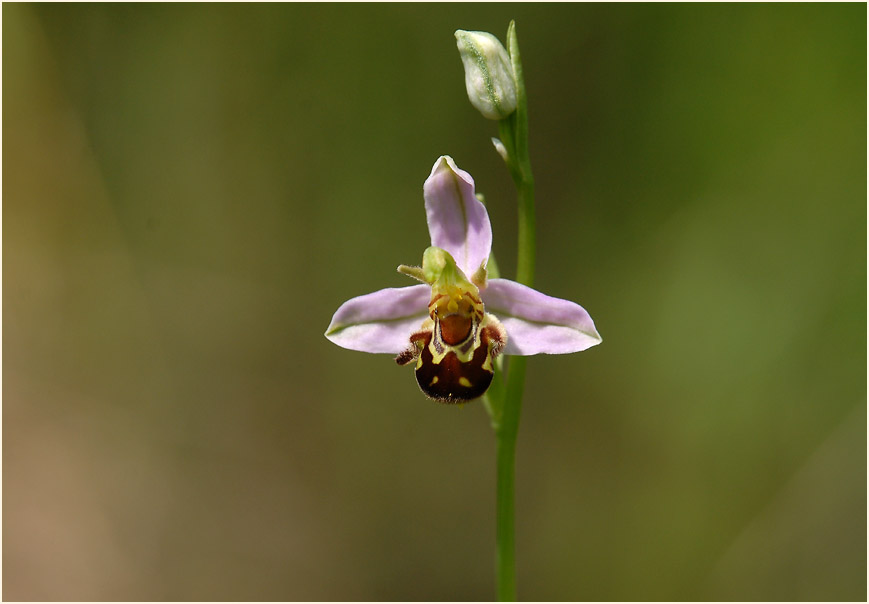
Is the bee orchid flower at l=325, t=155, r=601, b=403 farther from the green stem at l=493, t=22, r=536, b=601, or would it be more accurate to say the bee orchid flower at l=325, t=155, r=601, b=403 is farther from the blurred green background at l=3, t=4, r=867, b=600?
the blurred green background at l=3, t=4, r=867, b=600

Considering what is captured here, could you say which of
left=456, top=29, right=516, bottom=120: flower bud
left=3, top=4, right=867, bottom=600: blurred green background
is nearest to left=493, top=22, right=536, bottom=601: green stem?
left=456, top=29, right=516, bottom=120: flower bud

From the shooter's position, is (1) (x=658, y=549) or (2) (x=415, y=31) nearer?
(1) (x=658, y=549)

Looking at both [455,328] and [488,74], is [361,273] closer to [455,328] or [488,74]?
[455,328]

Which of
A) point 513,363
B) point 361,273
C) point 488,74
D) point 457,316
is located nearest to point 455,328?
point 457,316

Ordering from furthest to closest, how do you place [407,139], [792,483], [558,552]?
[407,139]
[558,552]
[792,483]

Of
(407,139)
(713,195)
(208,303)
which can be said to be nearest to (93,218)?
(208,303)

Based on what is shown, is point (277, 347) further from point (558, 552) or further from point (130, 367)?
point (558, 552)

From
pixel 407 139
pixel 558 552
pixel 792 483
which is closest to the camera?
pixel 792 483
